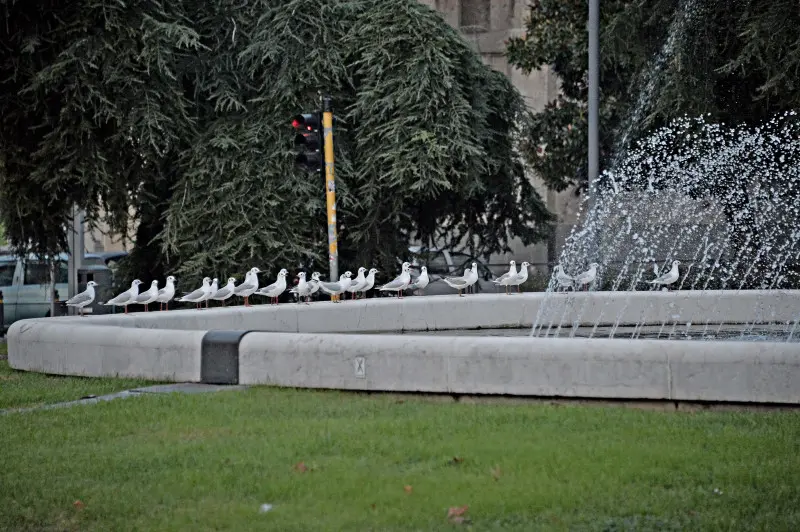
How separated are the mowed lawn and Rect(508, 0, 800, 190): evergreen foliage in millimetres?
15176

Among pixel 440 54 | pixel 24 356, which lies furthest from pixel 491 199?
pixel 24 356

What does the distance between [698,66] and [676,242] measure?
523 centimetres

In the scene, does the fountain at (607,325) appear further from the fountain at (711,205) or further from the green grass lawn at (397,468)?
the green grass lawn at (397,468)

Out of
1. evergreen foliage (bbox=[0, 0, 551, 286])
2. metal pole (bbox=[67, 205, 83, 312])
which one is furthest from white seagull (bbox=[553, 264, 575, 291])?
metal pole (bbox=[67, 205, 83, 312])

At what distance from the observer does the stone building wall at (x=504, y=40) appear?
146 ft

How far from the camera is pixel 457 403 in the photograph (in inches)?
431

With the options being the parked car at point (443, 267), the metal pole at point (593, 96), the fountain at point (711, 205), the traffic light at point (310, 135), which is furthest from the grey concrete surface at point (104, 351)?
the parked car at point (443, 267)

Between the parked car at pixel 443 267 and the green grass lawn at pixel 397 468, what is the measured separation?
1818 cm

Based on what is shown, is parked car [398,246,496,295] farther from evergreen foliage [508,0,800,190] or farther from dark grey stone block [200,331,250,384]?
dark grey stone block [200,331,250,384]

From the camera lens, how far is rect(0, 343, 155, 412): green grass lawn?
39.4 feet

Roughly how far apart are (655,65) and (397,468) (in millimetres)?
20488

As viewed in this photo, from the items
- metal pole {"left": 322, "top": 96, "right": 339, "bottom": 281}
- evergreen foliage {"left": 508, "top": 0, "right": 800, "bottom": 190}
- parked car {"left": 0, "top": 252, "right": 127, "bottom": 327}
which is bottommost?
parked car {"left": 0, "top": 252, "right": 127, "bottom": 327}

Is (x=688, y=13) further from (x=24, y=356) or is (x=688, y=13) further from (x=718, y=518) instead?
(x=718, y=518)

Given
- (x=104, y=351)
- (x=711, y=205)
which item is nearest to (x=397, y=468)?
(x=104, y=351)
